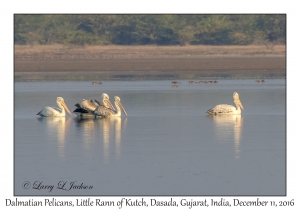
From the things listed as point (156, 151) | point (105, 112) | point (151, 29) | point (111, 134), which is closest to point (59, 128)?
point (111, 134)

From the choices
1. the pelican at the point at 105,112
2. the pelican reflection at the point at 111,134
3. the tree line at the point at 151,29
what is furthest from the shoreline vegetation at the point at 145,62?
the pelican reflection at the point at 111,134

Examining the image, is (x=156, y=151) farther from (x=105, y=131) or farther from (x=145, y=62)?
(x=145, y=62)

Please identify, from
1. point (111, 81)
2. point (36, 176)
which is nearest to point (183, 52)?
point (111, 81)

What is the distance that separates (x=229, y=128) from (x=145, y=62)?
21894 millimetres

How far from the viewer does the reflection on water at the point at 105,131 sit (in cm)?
1145

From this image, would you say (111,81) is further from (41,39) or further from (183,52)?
(41,39)

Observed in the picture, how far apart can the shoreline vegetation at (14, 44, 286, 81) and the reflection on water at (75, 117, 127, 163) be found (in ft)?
41.1

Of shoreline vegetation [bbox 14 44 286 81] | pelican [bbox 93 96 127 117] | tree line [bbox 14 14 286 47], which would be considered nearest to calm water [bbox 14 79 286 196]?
pelican [bbox 93 96 127 117]

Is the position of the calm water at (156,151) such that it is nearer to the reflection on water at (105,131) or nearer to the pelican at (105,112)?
the reflection on water at (105,131)

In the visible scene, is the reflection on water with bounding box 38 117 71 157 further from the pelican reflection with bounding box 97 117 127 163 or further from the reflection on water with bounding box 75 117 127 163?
the pelican reflection with bounding box 97 117 127 163

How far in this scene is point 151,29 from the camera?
159 ft

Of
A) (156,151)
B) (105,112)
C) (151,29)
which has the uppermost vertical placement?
(151,29)

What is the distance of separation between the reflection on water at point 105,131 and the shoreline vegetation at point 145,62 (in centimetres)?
1252

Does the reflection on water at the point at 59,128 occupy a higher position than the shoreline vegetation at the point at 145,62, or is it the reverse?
the shoreline vegetation at the point at 145,62
